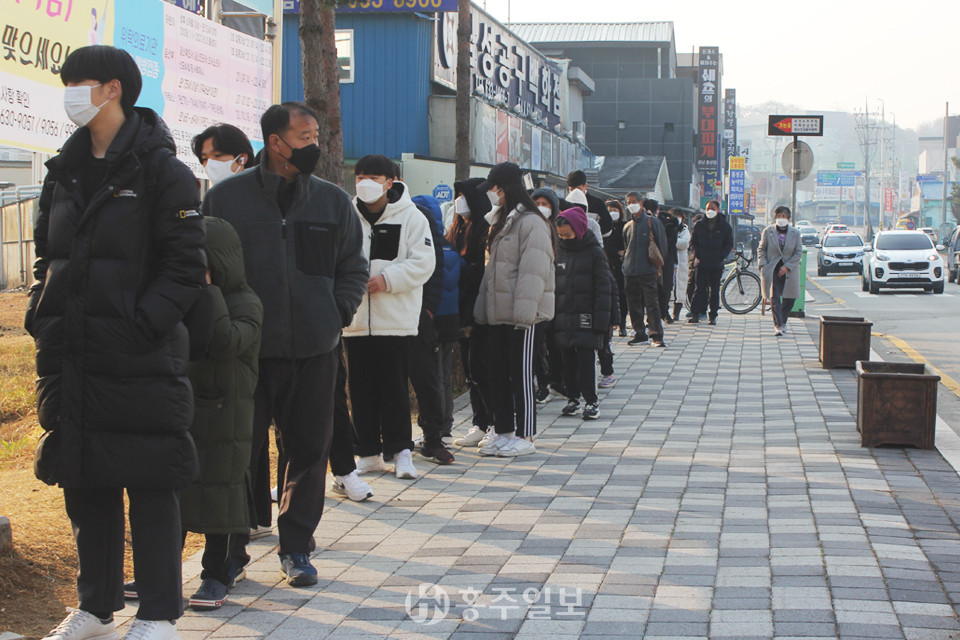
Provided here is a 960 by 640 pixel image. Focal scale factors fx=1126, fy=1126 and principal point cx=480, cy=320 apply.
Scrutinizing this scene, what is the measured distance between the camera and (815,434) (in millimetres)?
7973

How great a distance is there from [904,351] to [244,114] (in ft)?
30.5

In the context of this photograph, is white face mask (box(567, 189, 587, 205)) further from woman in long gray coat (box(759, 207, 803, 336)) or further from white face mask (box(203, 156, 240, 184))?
woman in long gray coat (box(759, 207, 803, 336))

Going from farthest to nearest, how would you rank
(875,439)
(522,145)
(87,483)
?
(522,145), (875,439), (87,483)

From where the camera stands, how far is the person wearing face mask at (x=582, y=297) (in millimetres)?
8727

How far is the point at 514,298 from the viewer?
286 inches

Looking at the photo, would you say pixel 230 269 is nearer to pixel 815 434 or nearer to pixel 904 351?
pixel 815 434

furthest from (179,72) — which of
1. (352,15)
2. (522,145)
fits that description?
(522,145)

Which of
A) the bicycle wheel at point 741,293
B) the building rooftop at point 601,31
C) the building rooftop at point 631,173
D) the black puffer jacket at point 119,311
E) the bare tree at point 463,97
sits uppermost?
the building rooftop at point 601,31

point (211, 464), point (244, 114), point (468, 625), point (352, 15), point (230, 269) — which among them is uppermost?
point (352, 15)

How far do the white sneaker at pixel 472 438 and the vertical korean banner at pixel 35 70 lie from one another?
332cm

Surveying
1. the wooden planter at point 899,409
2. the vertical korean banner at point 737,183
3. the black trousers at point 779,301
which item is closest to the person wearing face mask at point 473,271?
the wooden planter at point 899,409

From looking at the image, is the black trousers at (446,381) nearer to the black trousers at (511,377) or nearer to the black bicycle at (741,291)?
the black trousers at (511,377)

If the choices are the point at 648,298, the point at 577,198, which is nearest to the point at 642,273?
the point at 648,298

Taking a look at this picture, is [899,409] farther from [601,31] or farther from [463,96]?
[601,31]
